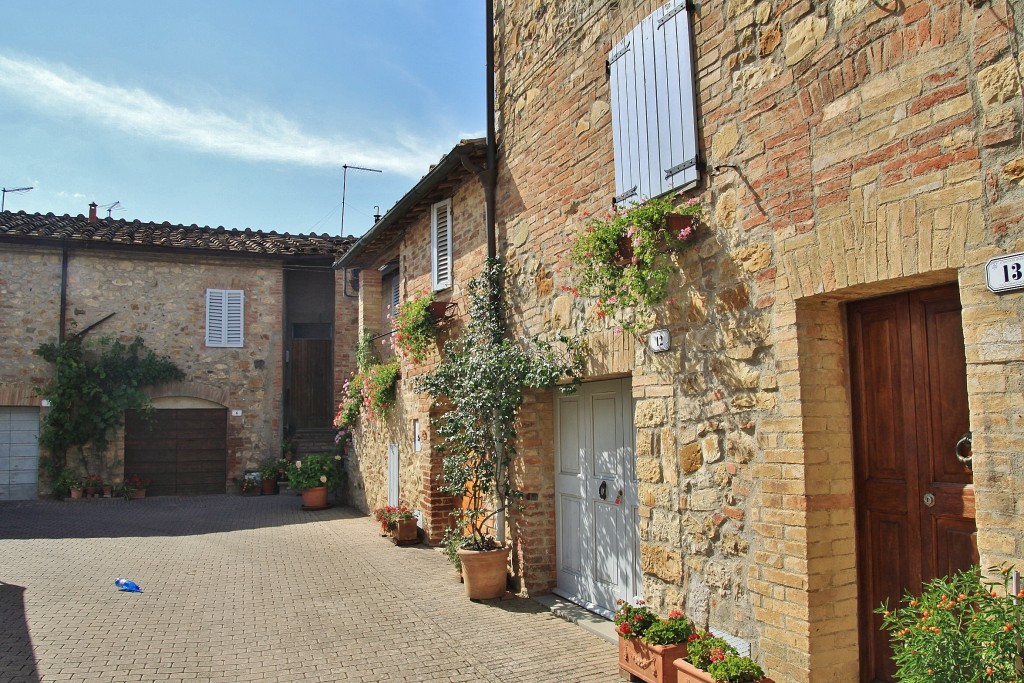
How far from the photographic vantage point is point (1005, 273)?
9.05 feet

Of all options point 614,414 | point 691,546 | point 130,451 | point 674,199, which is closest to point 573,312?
point 614,414

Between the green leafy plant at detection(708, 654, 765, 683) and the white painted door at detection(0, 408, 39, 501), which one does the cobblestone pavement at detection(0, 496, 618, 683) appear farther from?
the white painted door at detection(0, 408, 39, 501)

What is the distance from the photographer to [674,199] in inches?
179

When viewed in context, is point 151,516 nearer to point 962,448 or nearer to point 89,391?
point 89,391

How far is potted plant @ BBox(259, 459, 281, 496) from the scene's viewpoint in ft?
50.9

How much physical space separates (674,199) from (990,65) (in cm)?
192

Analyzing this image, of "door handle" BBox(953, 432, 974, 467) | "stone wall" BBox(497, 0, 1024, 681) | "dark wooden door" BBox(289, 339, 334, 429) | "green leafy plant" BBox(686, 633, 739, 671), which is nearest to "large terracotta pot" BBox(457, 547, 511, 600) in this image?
"stone wall" BBox(497, 0, 1024, 681)

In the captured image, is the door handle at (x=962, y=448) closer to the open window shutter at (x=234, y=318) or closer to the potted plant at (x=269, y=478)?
the potted plant at (x=269, y=478)

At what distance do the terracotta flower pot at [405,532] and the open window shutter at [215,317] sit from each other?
857cm

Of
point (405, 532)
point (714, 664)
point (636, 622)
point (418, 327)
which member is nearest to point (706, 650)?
point (714, 664)

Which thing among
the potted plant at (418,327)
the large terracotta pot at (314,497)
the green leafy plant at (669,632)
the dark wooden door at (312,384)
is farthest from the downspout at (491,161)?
the dark wooden door at (312,384)

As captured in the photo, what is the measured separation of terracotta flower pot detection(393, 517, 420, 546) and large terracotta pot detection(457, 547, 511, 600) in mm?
2851

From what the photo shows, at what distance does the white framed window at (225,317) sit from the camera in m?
15.7

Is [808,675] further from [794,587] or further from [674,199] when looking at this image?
[674,199]
